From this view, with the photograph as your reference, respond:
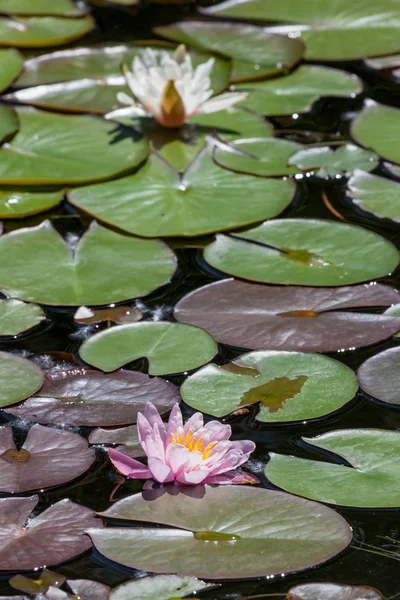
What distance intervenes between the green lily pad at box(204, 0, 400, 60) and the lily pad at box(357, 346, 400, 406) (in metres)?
2.04

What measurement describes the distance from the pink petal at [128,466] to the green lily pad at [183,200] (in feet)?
3.35

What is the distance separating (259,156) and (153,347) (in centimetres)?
114

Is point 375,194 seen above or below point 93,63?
below

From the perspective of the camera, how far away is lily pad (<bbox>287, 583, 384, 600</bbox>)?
1602mm

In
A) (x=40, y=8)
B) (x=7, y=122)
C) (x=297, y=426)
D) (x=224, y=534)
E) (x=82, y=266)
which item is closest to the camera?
(x=224, y=534)

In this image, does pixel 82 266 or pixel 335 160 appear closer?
pixel 82 266

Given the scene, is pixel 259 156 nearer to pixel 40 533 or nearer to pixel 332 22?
pixel 332 22

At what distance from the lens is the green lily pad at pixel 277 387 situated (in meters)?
2.09

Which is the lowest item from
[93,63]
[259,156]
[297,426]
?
[297,426]

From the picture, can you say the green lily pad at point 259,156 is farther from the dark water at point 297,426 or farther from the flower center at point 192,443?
the flower center at point 192,443

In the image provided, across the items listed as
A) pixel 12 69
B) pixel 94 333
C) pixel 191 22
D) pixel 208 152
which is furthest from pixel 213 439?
pixel 191 22

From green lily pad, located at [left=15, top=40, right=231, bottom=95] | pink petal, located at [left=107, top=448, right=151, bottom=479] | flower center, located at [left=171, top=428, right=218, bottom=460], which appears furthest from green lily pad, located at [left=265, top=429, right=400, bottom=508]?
green lily pad, located at [left=15, top=40, right=231, bottom=95]

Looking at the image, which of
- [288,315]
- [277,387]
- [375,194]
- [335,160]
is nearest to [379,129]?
[335,160]

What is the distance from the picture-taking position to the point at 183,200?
2932 mm
